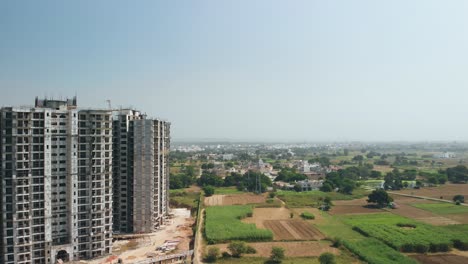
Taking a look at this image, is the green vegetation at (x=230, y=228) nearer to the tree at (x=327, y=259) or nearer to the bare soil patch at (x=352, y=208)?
the tree at (x=327, y=259)

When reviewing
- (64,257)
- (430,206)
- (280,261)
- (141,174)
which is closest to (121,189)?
(141,174)

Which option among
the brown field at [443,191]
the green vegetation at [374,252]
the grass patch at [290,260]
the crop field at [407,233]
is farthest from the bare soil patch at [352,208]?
the grass patch at [290,260]

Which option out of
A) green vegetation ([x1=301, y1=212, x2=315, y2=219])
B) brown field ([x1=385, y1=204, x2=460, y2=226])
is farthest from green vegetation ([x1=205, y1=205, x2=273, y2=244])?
brown field ([x1=385, y1=204, x2=460, y2=226])

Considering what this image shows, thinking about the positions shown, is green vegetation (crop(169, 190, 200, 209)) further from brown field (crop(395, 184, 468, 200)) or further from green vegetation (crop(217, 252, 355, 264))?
brown field (crop(395, 184, 468, 200))

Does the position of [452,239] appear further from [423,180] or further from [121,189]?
[423,180]

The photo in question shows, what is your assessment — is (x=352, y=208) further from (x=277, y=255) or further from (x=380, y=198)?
(x=277, y=255)

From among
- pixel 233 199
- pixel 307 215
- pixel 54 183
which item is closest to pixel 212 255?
pixel 54 183
